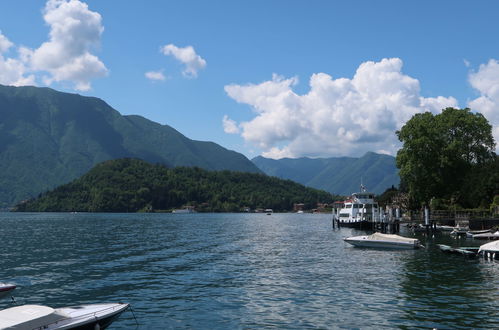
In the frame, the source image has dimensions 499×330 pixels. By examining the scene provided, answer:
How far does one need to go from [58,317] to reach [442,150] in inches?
3670

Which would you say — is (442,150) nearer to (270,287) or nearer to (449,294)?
(449,294)

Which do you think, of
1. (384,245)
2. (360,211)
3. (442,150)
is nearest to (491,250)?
(384,245)

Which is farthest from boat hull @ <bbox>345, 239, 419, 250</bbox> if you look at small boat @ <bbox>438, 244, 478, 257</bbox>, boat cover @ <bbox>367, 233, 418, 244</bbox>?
small boat @ <bbox>438, 244, 478, 257</bbox>

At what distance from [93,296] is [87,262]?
56.0ft

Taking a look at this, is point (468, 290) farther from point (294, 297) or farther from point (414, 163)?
point (414, 163)

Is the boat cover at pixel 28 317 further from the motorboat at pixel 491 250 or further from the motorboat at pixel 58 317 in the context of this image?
the motorboat at pixel 491 250

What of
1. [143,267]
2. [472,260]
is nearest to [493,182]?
[472,260]

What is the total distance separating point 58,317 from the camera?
17562 mm

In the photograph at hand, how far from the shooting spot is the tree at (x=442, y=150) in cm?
9506

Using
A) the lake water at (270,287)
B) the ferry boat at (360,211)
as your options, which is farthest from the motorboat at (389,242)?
the ferry boat at (360,211)

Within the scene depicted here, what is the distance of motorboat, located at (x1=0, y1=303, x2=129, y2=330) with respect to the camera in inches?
644

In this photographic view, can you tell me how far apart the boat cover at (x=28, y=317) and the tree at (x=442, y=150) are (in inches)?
3451

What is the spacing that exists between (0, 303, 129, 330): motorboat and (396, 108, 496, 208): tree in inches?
3359

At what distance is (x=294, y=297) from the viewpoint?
2666cm
